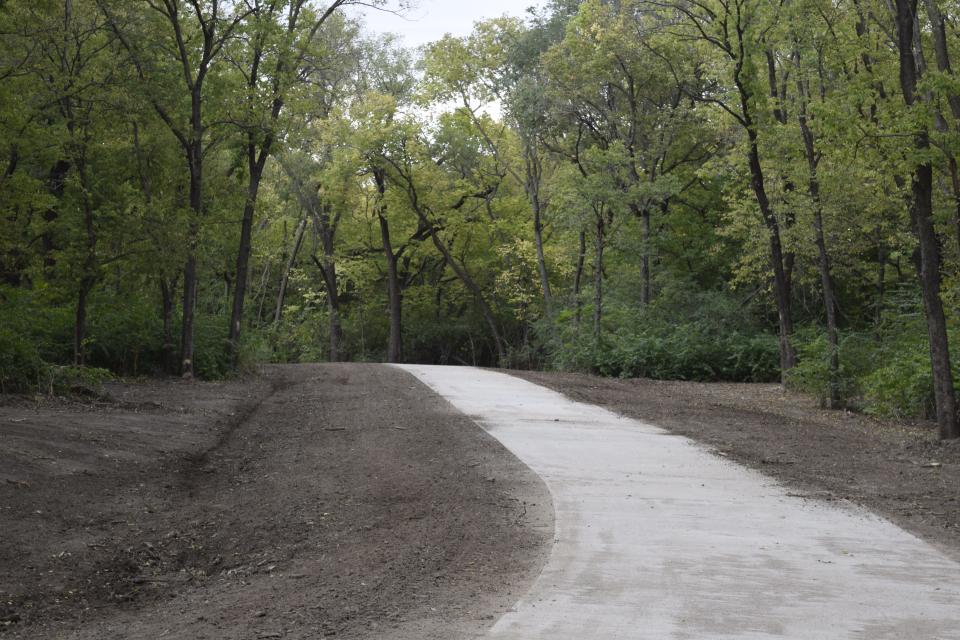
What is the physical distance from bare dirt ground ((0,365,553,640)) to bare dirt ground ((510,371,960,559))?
3.11 m

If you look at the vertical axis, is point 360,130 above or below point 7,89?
above

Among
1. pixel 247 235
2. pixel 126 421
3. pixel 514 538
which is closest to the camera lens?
pixel 514 538

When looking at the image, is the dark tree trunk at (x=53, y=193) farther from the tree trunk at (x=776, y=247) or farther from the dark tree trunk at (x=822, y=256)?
the dark tree trunk at (x=822, y=256)

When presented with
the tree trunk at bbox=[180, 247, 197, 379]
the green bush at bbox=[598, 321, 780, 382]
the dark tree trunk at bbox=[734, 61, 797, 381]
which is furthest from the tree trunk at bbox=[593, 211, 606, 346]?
the tree trunk at bbox=[180, 247, 197, 379]

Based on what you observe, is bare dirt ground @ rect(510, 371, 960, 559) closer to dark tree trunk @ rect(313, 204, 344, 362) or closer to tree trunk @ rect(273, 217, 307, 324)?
dark tree trunk @ rect(313, 204, 344, 362)

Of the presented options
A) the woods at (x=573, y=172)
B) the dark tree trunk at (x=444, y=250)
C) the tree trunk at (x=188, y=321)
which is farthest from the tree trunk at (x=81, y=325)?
the dark tree trunk at (x=444, y=250)

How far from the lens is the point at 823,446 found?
41.9 ft

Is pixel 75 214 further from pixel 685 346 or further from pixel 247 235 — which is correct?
pixel 685 346

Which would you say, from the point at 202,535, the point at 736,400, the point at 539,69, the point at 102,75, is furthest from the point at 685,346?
the point at 202,535

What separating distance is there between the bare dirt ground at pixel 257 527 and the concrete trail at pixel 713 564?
0.35 meters

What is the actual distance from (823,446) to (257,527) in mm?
7985

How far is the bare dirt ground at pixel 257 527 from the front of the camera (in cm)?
577

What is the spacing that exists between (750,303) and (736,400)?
10165 mm

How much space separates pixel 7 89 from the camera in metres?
16.5
